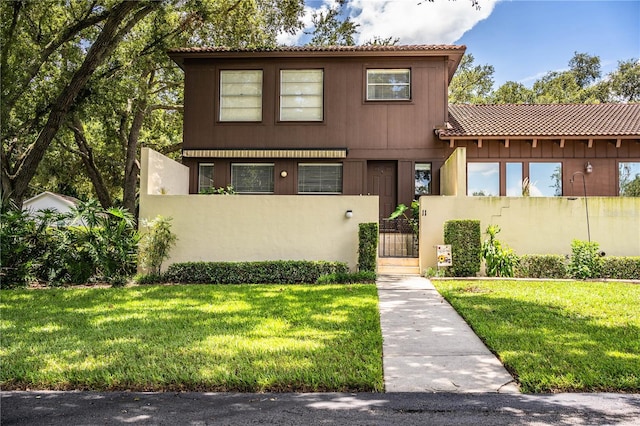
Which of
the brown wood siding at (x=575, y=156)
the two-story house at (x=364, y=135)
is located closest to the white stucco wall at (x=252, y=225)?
the two-story house at (x=364, y=135)

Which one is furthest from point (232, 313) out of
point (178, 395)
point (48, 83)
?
point (48, 83)

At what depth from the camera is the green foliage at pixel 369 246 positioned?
10789mm

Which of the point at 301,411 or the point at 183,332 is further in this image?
the point at 183,332

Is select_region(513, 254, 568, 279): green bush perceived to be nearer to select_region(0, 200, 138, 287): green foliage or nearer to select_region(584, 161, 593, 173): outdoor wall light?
select_region(584, 161, 593, 173): outdoor wall light

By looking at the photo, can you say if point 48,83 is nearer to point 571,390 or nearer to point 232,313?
point 232,313

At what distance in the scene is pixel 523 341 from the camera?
523 centimetres

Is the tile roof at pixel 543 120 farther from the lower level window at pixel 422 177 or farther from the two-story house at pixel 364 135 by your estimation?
the lower level window at pixel 422 177

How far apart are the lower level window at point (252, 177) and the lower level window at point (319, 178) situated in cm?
108

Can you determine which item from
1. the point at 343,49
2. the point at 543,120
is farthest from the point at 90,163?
the point at 543,120

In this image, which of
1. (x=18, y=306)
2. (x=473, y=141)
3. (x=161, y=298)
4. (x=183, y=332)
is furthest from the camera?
(x=473, y=141)

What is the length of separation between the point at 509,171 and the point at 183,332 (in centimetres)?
1239

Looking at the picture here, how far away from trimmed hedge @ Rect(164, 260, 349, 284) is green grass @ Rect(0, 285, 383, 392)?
1.88m

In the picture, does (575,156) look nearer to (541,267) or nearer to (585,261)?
(585,261)

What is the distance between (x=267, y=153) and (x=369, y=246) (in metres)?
5.64
